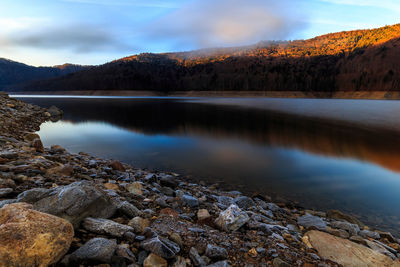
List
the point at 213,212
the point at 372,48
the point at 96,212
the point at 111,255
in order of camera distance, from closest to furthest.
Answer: the point at 111,255
the point at 96,212
the point at 213,212
the point at 372,48

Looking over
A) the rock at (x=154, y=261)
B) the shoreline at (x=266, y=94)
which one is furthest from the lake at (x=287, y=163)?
the shoreline at (x=266, y=94)

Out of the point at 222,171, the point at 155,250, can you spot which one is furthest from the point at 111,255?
the point at 222,171

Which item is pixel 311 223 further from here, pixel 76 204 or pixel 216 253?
pixel 76 204

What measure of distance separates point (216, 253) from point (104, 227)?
4.58 feet

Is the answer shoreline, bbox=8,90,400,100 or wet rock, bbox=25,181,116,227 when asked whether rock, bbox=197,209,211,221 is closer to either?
wet rock, bbox=25,181,116,227

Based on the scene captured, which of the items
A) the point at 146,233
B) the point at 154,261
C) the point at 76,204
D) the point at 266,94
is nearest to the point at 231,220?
the point at 146,233

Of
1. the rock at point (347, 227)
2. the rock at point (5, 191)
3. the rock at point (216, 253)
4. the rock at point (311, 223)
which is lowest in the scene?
the rock at point (347, 227)

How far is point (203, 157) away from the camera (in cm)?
1053

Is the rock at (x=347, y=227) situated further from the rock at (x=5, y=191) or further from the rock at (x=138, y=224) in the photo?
the rock at (x=5, y=191)

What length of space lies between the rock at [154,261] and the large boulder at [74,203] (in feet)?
3.34

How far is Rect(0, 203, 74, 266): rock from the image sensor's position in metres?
1.78

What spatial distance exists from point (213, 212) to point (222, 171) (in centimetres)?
445

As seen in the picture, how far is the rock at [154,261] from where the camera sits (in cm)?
221

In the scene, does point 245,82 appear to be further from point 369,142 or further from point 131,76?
point 369,142
